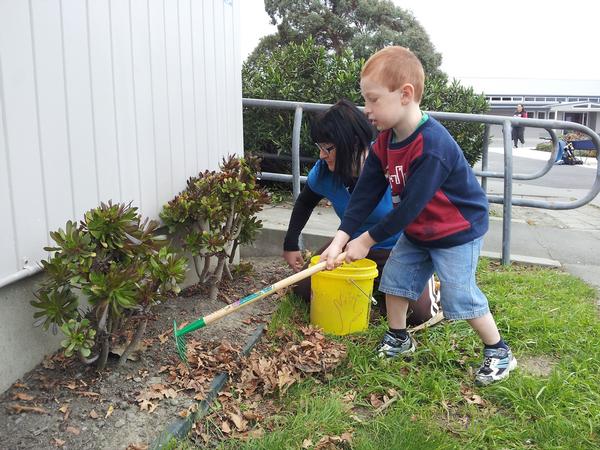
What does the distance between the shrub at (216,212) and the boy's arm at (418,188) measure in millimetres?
1073

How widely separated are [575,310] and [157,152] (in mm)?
2636

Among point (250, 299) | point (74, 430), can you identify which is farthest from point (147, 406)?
point (250, 299)

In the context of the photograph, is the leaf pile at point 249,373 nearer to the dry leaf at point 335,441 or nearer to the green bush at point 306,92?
the dry leaf at point 335,441

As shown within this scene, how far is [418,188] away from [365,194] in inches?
18.0

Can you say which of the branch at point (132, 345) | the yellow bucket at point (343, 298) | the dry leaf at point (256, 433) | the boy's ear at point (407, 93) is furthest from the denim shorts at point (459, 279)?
the branch at point (132, 345)

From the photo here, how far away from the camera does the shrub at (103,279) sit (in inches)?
78.1

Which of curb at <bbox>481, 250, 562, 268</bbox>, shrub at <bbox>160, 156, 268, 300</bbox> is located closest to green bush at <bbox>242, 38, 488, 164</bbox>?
curb at <bbox>481, 250, 562, 268</bbox>

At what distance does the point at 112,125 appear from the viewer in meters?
2.55

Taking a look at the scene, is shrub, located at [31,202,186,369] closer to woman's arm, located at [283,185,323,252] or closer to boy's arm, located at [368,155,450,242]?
boy's arm, located at [368,155,450,242]

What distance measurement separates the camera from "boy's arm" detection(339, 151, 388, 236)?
8.66ft

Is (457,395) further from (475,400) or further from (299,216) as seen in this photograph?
(299,216)

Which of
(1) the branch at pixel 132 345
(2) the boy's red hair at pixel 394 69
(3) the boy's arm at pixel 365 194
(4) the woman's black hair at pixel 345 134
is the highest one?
(2) the boy's red hair at pixel 394 69

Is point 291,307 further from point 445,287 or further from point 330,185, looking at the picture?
point 445,287

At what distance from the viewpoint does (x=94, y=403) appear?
2035 mm
